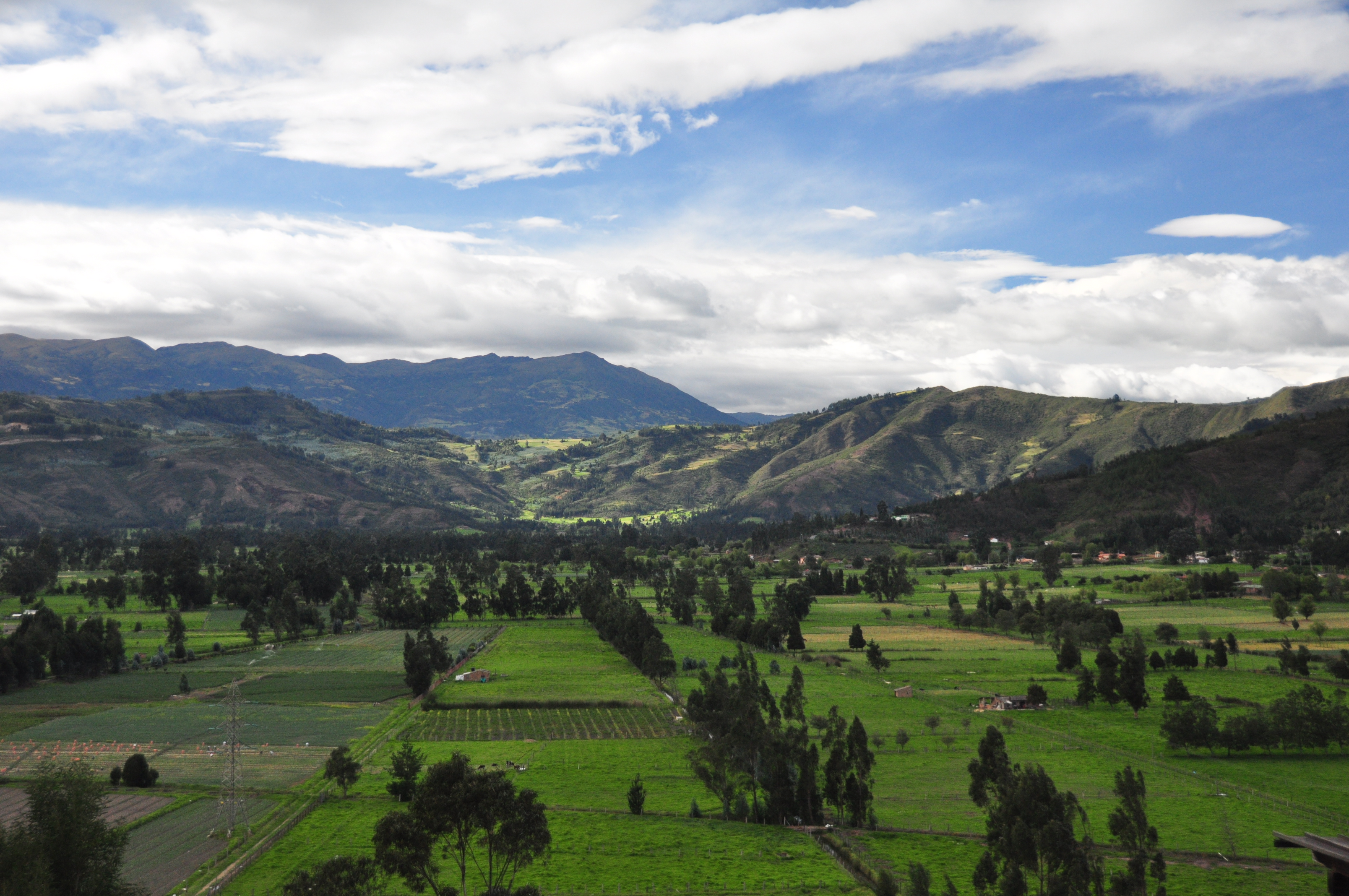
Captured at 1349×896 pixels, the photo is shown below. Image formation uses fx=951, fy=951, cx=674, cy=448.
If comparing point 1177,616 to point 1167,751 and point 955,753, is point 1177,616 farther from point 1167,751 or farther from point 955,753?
point 955,753

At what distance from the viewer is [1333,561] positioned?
176625 mm

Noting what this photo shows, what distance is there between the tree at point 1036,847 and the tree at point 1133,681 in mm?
41374

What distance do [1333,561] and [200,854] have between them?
193 metres

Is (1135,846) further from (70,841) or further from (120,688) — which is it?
(120,688)

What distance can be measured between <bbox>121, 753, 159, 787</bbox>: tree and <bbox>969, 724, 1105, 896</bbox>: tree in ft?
182

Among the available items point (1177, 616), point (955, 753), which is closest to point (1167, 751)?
point (955, 753)

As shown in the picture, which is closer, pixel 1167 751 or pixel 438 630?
pixel 1167 751

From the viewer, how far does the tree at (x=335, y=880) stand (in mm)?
37250

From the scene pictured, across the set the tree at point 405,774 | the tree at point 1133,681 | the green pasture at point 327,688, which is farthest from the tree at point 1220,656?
the green pasture at point 327,688

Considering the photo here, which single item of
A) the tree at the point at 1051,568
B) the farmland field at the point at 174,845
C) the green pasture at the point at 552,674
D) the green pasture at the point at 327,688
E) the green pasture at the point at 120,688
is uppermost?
the tree at the point at 1051,568

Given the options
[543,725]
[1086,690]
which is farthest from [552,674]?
[1086,690]

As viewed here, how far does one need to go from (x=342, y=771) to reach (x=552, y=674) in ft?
164

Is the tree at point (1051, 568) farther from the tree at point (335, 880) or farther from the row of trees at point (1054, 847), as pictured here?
the tree at point (335, 880)

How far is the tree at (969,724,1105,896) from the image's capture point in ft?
137
